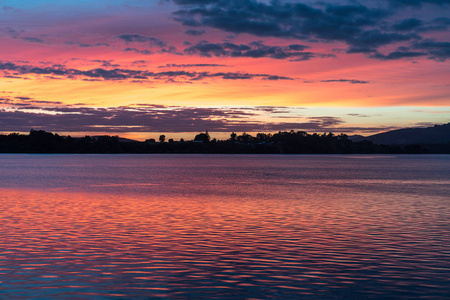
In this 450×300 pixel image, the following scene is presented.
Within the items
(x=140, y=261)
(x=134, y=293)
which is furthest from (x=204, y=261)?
(x=134, y=293)

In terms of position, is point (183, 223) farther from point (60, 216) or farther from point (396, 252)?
point (396, 252)

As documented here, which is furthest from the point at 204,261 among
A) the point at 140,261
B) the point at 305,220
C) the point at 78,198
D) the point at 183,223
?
the point at 78,198

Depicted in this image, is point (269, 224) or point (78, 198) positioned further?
point (78, 198)

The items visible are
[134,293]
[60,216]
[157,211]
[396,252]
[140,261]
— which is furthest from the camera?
[157,211]

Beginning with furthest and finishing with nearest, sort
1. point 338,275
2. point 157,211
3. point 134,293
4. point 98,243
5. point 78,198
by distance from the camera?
point 78,198 → point 157,211 → point 98,243 → point 338,275 → point 134,293

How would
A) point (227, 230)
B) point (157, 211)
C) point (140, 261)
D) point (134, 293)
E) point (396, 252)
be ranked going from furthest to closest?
point (157, 211) → point (227, 230) → point (396, 252) → point (140, 261) → point (134, 293)

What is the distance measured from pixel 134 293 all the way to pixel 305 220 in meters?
22.7

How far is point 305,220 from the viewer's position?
38562mm

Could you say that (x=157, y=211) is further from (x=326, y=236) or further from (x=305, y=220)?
(x=326, y=236)

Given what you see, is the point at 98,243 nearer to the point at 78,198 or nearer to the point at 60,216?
the point at 60,216

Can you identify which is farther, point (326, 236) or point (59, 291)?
A: point (326, 236)

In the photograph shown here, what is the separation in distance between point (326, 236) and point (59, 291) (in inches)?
688

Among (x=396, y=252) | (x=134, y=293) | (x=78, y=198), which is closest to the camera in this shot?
(x=134, y=293)

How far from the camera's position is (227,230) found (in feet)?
109
